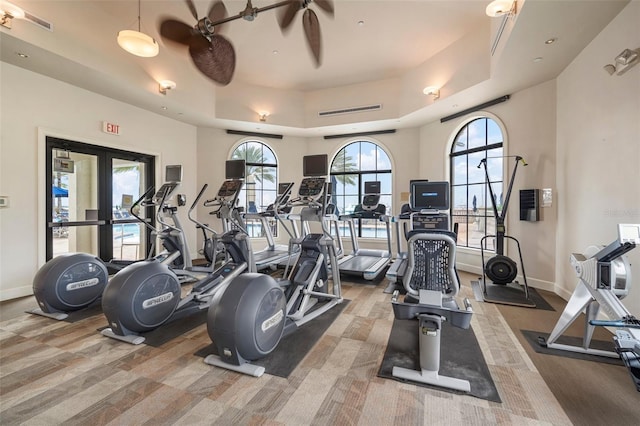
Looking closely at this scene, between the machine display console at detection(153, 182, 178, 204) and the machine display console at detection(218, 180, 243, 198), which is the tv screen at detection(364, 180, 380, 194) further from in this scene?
the machine display console at detection(153, 182, 178, 204)

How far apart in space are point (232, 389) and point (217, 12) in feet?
10.1

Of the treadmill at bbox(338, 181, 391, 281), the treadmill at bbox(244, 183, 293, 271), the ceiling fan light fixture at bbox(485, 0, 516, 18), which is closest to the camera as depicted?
the ceiling fan light fixture at bbox(485, 0, 516, 18)

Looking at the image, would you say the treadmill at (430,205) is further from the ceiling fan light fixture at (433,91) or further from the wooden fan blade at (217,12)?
the ceiling fan light fixture at (433,91)

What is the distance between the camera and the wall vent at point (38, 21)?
353 cm

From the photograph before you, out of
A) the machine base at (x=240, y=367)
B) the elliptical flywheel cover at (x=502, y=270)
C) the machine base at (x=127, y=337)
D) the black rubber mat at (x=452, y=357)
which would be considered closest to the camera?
the black rubber mat at (x=452, y=357)

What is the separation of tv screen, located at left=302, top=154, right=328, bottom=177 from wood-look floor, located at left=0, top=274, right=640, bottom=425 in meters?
2.29

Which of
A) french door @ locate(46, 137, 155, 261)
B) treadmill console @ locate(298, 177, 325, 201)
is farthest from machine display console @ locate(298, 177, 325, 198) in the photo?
french door @ locate(46, 137, 155, 261)

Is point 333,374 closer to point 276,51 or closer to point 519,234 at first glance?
point 519,234

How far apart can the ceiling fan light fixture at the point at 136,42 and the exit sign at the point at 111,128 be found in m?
2.27

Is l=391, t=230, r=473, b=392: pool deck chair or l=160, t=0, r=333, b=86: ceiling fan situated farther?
l=160, t=0, r=333, b=86: ceiling fan

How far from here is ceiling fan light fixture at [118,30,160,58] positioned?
3518 mm


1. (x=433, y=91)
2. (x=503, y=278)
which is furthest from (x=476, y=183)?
(x=503, y=278)

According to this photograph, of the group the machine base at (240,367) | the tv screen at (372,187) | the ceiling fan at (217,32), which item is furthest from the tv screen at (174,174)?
the tv screen at (372,187)

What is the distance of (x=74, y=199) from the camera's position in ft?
16.5
